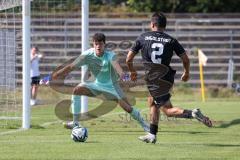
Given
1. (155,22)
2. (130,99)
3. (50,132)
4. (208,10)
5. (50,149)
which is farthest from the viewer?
(208,10)

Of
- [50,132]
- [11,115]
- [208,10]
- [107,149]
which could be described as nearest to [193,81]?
[208,10]

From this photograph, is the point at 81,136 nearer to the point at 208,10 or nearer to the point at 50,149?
the point at 50,149

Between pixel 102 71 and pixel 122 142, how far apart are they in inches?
68.6

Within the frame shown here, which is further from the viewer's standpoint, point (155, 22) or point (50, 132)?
point (50, 132)

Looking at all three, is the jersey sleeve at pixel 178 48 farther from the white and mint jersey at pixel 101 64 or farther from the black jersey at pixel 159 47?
the white and mint jersey at pixel 101 64

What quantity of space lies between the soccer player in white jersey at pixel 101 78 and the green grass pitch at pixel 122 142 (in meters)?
0.49

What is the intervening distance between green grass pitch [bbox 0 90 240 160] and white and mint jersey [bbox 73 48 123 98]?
0.83 meters

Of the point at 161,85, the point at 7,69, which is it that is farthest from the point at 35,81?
the point at 161,85

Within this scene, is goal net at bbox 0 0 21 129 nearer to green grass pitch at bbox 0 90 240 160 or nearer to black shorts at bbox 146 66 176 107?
green grass pitch at bbox 0 90 240 160

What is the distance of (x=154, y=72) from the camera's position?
1212 cm

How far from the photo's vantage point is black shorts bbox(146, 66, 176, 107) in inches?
474

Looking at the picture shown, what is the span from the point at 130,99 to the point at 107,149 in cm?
528

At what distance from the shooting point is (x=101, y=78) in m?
13.4

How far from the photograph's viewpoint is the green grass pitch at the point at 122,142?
10.2m
